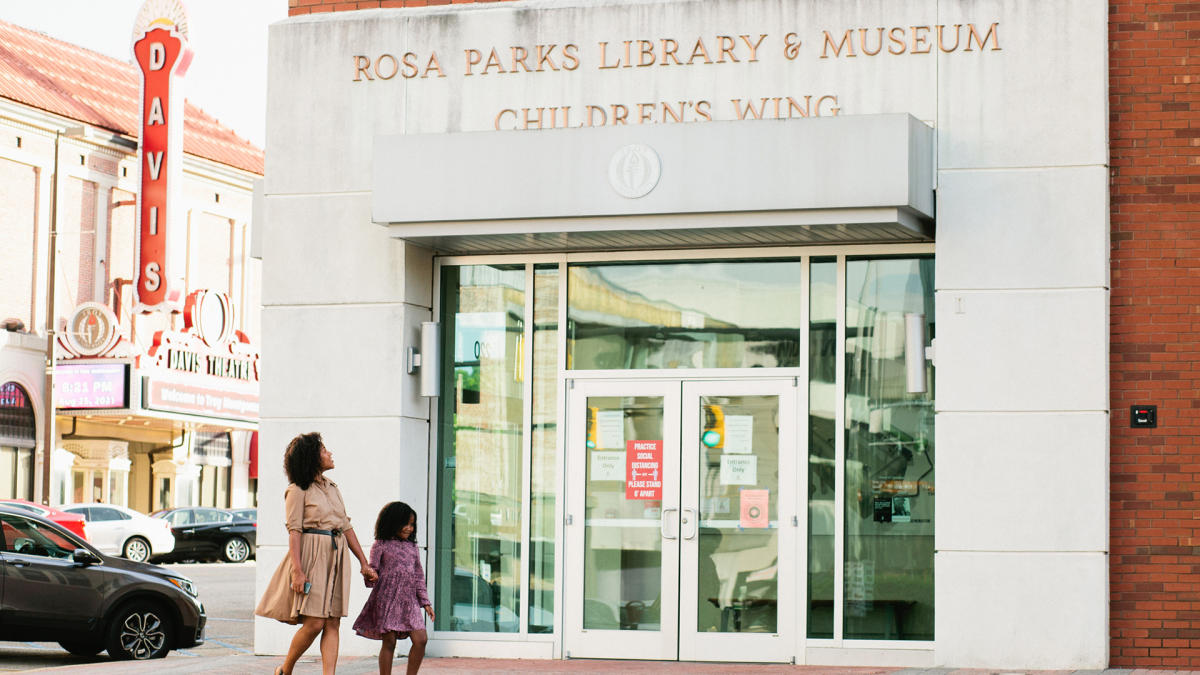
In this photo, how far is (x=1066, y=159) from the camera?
1291 cm

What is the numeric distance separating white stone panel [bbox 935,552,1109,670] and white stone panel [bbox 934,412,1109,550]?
12 centimetres

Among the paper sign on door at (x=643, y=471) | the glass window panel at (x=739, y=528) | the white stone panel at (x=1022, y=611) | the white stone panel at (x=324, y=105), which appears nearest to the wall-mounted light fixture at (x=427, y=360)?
the white stone panel at (x=324, y=105)

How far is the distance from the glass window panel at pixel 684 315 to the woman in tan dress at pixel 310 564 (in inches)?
143

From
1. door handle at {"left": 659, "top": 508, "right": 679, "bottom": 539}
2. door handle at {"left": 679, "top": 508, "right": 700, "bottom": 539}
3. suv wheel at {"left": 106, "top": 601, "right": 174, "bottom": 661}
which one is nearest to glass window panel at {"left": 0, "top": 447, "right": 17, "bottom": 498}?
suv wheel at {"left": 106, "top": 601, "right": 174, "bottom": 661}

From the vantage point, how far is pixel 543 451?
46.8 feet

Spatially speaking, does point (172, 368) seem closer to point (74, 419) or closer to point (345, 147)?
point (74, 419)

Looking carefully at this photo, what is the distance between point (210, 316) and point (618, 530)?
97.4ft

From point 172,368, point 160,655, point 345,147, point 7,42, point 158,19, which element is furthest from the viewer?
point 7,42

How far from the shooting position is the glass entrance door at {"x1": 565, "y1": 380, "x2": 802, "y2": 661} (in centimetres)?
1354

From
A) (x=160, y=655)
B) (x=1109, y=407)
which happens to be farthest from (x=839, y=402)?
(x=160, y=655)

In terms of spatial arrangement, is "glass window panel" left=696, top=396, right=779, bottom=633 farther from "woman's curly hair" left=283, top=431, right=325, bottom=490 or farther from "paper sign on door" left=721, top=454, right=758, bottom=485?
"woman's curly hair" left=283, top=431, right=325, bottom=490

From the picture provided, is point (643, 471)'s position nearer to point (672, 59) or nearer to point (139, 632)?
point (672, 59)

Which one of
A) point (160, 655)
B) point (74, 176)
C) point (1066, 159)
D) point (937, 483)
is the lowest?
point (160, 655)

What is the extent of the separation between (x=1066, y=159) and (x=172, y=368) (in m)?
31.1
